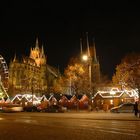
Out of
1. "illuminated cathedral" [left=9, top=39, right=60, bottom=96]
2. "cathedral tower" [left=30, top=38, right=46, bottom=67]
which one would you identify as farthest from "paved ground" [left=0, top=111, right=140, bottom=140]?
"cathedral tower" [left=30, top=38, right=46, bottom=67]

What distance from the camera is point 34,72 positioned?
16025cm

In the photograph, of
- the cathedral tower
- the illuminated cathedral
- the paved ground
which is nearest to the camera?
the paved ground

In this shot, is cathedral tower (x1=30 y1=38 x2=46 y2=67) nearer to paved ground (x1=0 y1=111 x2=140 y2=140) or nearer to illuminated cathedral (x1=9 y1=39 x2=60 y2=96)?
illuminated cathedral (x1=9 y1=39 x2=60 y2=96)

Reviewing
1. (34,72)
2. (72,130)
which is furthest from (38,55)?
(72,130)

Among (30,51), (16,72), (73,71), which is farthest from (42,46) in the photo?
(73,71)

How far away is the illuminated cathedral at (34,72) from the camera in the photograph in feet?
438

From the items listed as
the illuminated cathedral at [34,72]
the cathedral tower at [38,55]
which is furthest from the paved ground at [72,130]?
the cathedral tower at [38,55]

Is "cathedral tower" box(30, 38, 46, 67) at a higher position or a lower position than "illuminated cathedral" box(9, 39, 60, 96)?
higher

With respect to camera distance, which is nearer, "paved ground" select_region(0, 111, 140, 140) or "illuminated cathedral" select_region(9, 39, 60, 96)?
"paved ground" select_region(0, 111, 140, 140)

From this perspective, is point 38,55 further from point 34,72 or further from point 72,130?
point 72,130

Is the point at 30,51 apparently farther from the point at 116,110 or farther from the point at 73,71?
the point at 116,110

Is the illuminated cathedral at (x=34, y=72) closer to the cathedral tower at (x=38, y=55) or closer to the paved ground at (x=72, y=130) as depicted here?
the cathedral tower at (x=38, y=55)

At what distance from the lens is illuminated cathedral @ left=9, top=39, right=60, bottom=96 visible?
438 ft

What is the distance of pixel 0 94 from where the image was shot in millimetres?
74938
